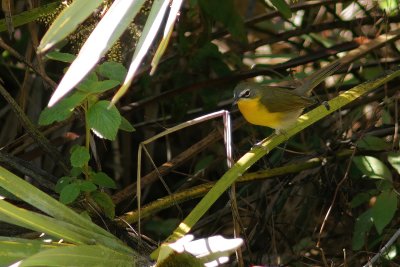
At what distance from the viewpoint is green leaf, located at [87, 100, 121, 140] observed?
96.7 inches

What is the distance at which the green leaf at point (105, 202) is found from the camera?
2824 mm

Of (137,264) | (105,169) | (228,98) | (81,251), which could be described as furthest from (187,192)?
(105,169)

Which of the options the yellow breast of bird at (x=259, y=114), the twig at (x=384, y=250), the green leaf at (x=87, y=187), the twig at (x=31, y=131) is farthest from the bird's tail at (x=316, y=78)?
the green leaf at (x=87, y=187)

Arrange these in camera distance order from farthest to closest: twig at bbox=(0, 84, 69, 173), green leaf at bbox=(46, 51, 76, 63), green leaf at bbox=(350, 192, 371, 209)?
green leaf at bbox=(350, 192, 371, 209) < twig at bbox=(0, 84, 69, 173) < green leaf at bbox=(46, 51, 76, 63)

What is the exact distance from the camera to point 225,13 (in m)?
3.60

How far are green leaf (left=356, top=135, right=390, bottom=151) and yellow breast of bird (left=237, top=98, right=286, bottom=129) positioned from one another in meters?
0.47

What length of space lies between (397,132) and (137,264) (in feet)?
5.29

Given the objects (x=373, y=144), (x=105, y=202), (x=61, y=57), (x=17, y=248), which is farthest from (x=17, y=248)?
(x=373, y=144)

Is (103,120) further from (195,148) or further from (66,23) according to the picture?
(195,148)

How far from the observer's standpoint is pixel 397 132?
349 centimetres

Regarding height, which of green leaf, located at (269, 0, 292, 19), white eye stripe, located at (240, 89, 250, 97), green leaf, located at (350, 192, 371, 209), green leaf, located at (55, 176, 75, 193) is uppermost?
green leaf, located at (269, 0, 292, 19)

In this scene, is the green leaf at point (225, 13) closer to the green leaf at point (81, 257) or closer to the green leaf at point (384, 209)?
the green leaf at point (384, 209)

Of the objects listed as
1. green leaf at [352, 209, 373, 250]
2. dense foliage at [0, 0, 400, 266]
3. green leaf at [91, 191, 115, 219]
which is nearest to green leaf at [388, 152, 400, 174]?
dense foliage at [0, 0, 400, 266]

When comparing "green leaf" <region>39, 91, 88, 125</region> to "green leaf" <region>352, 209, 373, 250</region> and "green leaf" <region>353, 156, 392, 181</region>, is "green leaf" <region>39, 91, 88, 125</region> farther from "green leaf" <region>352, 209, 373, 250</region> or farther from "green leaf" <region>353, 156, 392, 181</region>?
"green leaf" <region>352, 209, 373, 250</region>
